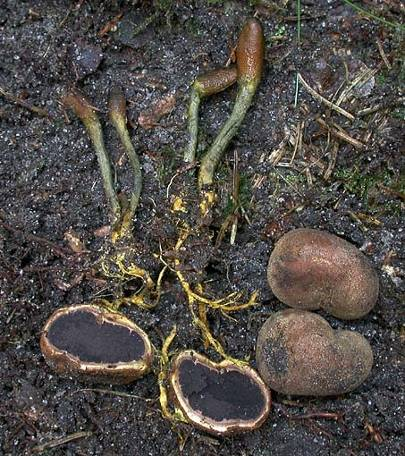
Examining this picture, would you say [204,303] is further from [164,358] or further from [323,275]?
[323,275]

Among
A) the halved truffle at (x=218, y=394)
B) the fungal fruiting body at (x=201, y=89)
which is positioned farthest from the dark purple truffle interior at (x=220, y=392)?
the fungal fruiting body at (x=201, y=89)

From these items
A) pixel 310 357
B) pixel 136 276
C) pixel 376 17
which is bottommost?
pixel 310 357

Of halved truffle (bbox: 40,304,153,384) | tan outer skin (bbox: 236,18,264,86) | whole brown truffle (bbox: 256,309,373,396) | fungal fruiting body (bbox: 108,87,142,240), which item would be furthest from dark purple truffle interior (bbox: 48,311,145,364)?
tan outer skin (bbox: 236,18,264,86)

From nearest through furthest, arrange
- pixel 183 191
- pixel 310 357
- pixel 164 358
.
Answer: pixel 310 357 → pixel 164 358 → pixel 183 191

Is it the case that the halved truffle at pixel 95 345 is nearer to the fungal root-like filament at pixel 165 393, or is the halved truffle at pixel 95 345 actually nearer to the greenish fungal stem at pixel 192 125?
the fungal root-like filament at pixel 165 393

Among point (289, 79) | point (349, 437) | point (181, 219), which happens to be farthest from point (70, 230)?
point (349, 437)

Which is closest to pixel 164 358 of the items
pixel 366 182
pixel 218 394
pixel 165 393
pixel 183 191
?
pixel 165 393

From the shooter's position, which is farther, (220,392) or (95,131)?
(95,131)
